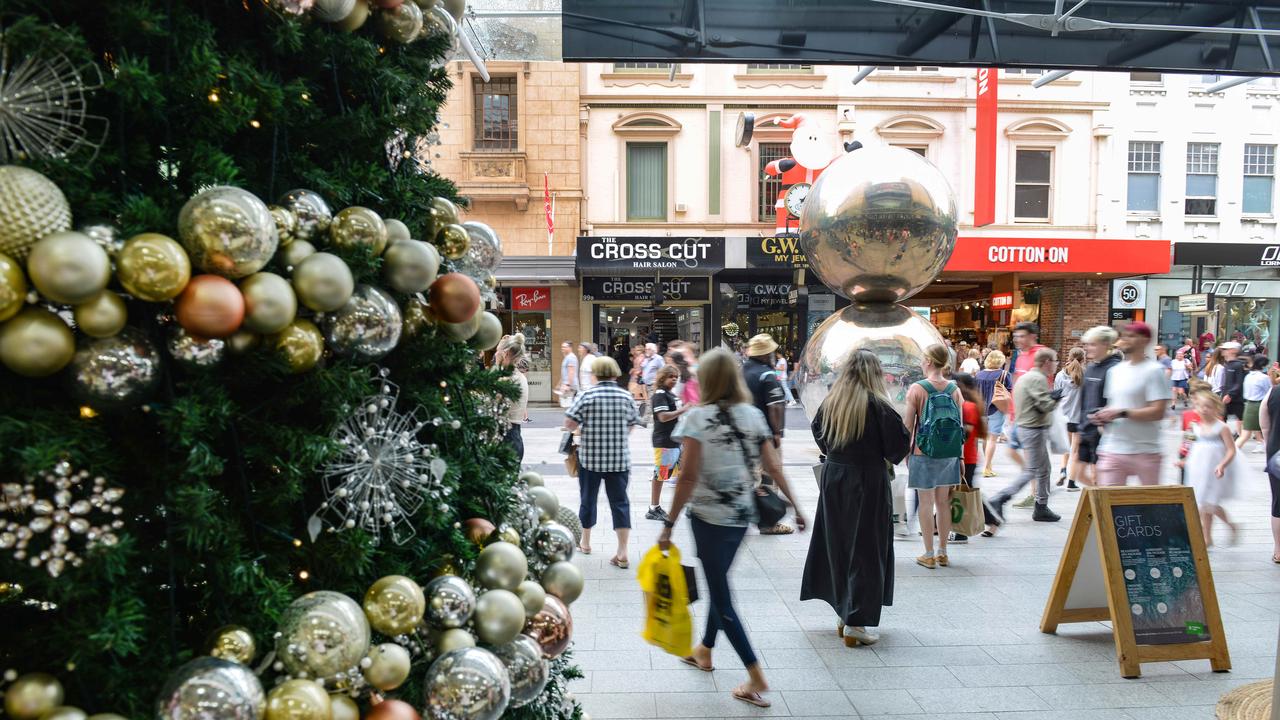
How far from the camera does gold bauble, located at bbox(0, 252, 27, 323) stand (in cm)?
137

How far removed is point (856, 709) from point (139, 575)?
3376 millimetres

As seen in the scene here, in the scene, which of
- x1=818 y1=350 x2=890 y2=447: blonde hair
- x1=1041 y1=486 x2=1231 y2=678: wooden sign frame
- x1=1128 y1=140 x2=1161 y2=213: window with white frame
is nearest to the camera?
x1=1041 y1=486 x2=1231 y2=678: wooden sign frame

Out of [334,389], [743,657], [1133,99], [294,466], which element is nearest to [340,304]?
[334,389]

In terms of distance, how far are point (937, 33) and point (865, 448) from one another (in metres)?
2.41

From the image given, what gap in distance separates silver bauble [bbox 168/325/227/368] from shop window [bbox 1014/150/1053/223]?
21.0 meters

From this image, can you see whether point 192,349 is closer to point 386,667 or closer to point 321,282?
point 321,282

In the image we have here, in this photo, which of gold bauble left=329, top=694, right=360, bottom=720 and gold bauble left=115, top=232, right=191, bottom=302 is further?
gold bauble left=329, top=694, right=360, bottom=720

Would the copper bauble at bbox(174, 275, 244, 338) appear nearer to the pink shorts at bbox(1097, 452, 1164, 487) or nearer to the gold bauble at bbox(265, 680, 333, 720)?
the gold bauble at bbox(265, 680, 333, 720)

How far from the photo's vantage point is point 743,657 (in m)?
4.05

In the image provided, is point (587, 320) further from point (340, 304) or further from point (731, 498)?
point (340, 304)

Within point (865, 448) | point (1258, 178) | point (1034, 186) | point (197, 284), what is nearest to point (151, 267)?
point (197, 284)

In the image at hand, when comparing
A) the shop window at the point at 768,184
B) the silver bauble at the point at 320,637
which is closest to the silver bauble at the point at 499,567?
the silver bauble at the point at 320,637

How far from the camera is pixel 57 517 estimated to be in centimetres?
143

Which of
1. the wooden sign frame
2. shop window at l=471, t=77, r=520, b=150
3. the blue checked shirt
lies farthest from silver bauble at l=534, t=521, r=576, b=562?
shop window at l=471, t=77, r=520, b=150
